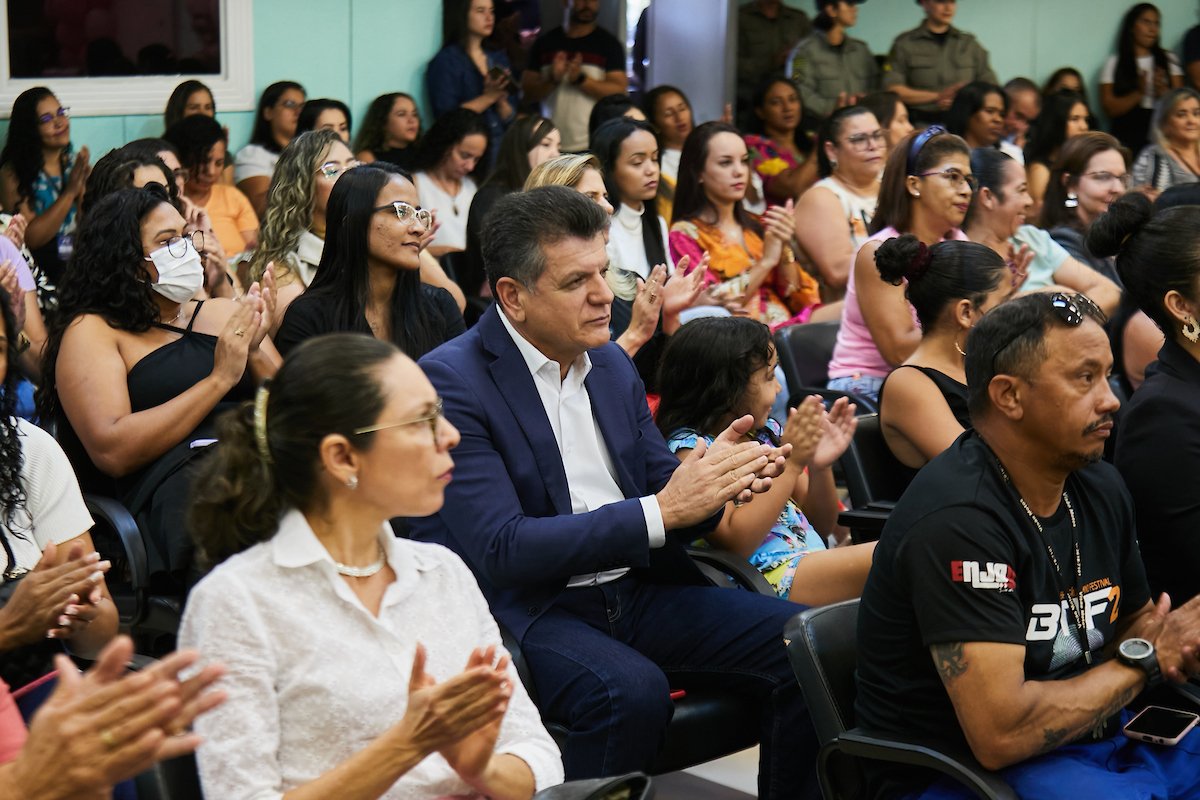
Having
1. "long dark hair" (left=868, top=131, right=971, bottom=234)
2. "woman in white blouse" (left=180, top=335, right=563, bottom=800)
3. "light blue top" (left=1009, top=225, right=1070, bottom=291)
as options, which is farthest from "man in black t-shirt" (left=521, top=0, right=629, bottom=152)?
"woman in white blouse" (left=180, top=335, right=563, bottom=800)

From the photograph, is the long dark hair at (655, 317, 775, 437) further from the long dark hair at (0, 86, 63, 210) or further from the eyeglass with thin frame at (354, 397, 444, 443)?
the long dark hair at (0, 86, 63, 210)

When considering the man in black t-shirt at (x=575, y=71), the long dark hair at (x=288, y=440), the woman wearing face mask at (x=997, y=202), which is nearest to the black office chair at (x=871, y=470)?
the woman wearing face mask at (x=997, y=202)

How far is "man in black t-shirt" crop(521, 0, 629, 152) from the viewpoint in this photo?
7707 mm

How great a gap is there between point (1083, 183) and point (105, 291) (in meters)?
4.15

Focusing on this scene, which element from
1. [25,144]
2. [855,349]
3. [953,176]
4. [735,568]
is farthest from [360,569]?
[25,144]

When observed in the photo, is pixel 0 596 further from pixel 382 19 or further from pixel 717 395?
pixel 382 19

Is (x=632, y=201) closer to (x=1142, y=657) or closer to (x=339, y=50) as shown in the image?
(x=339, y=50)

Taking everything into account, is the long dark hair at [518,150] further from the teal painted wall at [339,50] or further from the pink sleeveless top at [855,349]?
the pink sleeveless top at [855,349]

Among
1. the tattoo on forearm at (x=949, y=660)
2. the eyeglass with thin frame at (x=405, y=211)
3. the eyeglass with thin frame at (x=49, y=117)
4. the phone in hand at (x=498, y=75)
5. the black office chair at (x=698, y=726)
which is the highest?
the phone in hand at (x=498, y=75)

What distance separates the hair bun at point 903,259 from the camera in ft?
11.6

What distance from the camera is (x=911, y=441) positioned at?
11.2 feet

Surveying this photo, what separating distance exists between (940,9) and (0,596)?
25.6 feet

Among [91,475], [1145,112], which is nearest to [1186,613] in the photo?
[91,475]

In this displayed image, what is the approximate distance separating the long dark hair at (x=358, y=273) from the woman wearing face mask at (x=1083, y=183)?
3065 mm
